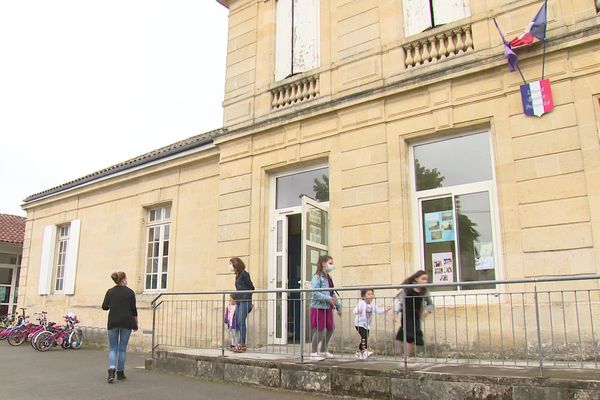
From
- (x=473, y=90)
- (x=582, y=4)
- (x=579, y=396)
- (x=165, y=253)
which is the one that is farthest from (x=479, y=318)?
(x=165, y=253)

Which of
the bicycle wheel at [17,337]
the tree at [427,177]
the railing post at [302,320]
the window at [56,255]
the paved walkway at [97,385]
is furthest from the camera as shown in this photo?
the window at [56,255]

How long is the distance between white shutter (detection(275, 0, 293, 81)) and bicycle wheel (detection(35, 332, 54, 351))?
27.2 feet

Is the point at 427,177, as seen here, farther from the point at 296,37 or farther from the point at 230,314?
the point at 296,37

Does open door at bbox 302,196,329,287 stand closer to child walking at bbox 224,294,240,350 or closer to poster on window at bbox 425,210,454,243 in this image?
child walking at bbox 224,294,240,350

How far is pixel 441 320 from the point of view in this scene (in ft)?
23.6

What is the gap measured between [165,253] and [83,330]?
349 centimetres

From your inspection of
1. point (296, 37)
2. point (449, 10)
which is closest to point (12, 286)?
point (296, 37)

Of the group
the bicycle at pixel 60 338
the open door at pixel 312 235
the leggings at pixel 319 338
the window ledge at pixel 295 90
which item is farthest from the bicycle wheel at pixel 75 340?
the leggings at pixel 319 338

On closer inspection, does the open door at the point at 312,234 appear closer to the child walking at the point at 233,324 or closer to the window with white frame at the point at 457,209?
the child walking at the point at 233,324

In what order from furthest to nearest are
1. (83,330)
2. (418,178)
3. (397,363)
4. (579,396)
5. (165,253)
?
(83,330), (165,253), (418,178), (397,363), (579,396)

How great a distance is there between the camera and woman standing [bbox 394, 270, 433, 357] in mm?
6131

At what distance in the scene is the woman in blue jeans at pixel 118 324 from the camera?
7.31 m

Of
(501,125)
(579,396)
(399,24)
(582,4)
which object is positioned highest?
(399,24)

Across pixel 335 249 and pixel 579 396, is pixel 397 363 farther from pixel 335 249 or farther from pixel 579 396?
pixel 335 249
